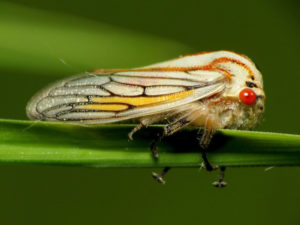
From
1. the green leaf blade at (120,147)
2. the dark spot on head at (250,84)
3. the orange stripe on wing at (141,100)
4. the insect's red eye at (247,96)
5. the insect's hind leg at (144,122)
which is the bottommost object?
the green leaf blade at (120,147)

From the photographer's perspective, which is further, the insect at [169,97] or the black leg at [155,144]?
the insect at [169,97]

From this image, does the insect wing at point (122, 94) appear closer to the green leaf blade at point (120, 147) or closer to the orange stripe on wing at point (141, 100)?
the orange stripe on wing at point (141, 100)

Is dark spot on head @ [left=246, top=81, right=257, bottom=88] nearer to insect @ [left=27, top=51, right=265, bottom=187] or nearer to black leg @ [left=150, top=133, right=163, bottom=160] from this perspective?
insect @ [left=27, top=51, right=265, bottom=187]

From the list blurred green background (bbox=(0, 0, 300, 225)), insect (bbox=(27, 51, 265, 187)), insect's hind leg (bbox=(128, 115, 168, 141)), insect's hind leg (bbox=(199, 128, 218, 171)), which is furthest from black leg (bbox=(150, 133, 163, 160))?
blurred green background (bbox=(0, 0, 300, 225))

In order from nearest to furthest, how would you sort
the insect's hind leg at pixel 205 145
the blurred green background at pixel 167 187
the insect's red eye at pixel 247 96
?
the insect's hind leg at pixel 205 145 → the insect's red eye at pixel 247 96 → the blurred green background at pixel 167 187

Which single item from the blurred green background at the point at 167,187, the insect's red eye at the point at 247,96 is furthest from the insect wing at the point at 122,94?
the blurred green background at the point at 167,187

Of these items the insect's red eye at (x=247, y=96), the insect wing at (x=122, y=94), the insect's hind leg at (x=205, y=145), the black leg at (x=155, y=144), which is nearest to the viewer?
the black leg at (x=155, y=144)

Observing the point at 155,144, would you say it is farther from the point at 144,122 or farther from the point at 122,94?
the point at 122,94

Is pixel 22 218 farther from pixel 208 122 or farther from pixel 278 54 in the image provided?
pixel 278 54

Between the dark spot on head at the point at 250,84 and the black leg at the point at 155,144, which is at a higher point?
the dark spot on head at the point at 250,84
